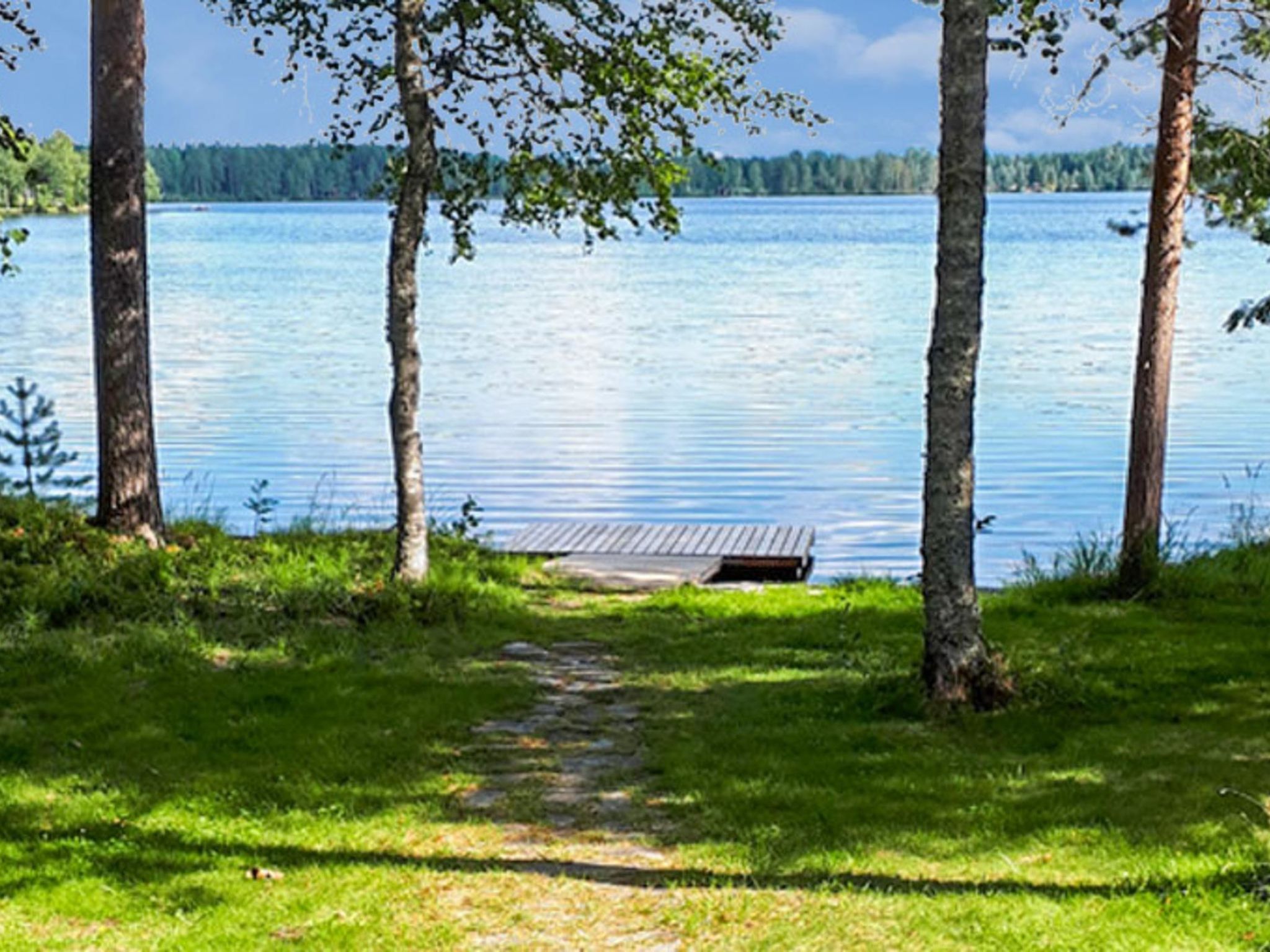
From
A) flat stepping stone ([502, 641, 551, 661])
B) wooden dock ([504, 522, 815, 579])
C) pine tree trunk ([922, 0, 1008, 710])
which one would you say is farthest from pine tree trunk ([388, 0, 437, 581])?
pine tree trunk ([922, 0, 1008, 710])

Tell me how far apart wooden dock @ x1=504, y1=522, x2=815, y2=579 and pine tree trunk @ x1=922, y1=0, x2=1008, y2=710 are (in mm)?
6682

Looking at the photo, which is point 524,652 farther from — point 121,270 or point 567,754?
point 121,270

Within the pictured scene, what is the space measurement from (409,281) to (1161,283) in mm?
5382

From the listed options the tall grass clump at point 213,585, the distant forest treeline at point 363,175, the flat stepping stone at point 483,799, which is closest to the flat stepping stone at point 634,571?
the tall grass clump at point 213,585

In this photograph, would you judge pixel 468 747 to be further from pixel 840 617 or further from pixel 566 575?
pixel 566 575

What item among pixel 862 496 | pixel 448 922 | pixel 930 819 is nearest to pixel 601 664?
pixel 930 819

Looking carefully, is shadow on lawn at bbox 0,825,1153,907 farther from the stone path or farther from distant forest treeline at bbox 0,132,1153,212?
distant forest treeline at bbox 0,132,1153,212

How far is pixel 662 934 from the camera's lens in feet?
19.1

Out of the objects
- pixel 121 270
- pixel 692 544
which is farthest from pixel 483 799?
pixel 692 544

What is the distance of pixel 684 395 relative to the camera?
3120 centimetres

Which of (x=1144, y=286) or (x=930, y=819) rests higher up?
(x=1144, y=286)

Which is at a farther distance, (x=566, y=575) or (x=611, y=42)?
(x=566, y=575)

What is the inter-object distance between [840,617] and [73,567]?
5.45 m

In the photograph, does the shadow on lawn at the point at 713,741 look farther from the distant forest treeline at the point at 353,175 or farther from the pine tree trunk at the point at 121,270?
the distant forest treeline at the point at 353,175
